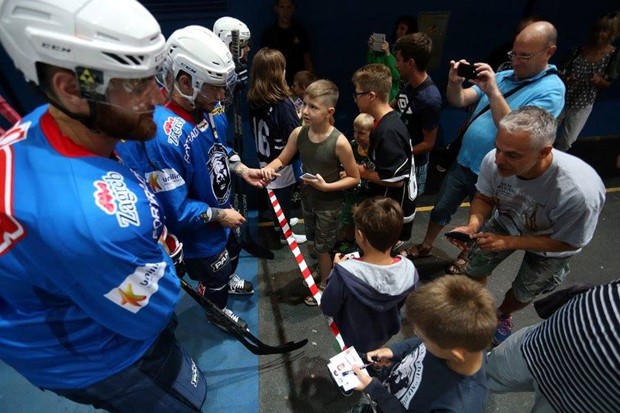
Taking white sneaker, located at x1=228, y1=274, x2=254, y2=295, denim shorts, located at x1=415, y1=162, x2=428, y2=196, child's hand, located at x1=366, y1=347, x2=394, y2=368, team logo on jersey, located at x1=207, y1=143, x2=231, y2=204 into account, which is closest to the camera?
child's hand, located at x1=366, y1=347, x2=394, y2=368

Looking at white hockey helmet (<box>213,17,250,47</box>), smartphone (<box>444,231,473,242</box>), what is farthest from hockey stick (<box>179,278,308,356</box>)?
white hockey helmet (<box>213,17,250,47</box>)

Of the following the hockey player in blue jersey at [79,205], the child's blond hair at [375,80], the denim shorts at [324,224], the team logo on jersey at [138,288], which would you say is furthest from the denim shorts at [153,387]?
the child's blond hair at [375,80]

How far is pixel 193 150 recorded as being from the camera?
214 cm

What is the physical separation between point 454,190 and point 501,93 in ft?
3.12

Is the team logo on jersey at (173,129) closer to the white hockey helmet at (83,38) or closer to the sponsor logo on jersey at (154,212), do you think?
the sponsor logo on jersey at (154,212)

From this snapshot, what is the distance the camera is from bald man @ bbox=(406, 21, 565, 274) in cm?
276

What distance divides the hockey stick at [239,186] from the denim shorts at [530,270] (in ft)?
7.01

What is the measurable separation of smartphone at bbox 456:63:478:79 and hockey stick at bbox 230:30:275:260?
1.95m

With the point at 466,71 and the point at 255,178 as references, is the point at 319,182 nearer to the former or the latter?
the point at 255,178

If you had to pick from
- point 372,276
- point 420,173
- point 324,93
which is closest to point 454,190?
point 420,173

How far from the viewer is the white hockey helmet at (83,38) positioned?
43.2 inches

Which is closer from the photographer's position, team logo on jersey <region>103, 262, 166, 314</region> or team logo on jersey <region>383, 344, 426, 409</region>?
team logo on jersey <region>103, 262, 166, 314</region>

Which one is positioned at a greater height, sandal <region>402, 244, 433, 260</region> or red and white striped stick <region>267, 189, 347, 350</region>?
red and white striped stick <region>267, 189, 347, 350</region>

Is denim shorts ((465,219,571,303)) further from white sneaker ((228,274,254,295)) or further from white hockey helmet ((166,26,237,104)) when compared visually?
white hockey helmet ((166,26,237,104))
